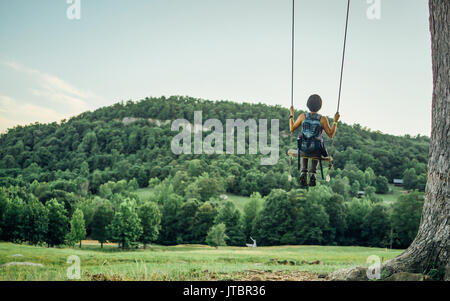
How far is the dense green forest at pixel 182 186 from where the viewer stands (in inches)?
1357

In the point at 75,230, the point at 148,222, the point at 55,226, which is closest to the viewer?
the point at 55,226

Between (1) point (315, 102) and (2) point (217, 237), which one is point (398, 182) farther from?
(1) point (315, 102)

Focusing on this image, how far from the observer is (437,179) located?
20.5 ft

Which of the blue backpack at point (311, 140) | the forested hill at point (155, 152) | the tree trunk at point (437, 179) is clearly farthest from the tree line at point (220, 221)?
the tree trunk at point (437, 179)

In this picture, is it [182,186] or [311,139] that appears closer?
[311,139]

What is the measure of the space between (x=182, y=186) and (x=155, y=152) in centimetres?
1769

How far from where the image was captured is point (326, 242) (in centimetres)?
4112

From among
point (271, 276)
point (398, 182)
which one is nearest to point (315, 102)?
point (271, 276)

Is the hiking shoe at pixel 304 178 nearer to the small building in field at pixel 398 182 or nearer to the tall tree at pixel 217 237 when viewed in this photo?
the tall tree at pixel 217 237

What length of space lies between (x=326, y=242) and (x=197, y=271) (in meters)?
37.0

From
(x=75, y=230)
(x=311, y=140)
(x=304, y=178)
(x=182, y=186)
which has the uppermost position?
(x=311, y=140)

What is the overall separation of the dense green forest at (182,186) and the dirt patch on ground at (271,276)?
19.2 metres

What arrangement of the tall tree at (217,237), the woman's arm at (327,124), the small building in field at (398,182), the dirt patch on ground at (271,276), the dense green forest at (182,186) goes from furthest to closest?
the small building in field at (398,182)
the tall tree at (217,237)
the dense green forest at (182,186)
the dirt patch on ground at (271,276)
the woman's arm at (327,124)

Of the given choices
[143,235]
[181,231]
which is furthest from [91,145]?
[143,235]
